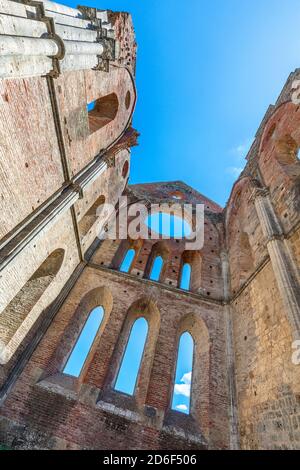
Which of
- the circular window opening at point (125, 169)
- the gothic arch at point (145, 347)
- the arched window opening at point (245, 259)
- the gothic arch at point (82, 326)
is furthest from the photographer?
the circular window opening at point (125, 169)

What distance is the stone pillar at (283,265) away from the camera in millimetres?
4820

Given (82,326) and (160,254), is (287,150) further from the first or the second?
(82,326)

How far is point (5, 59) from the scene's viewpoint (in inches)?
134

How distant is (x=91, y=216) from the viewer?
8.99 meters

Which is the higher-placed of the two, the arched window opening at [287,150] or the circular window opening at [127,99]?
the circular window opening at [127,99]

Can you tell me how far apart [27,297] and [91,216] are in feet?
12.3

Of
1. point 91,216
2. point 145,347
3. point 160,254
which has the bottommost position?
point 145,347

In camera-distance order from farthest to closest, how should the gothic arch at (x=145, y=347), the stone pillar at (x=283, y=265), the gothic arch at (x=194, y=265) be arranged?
1. the gothic arch at (x=194, y=265)
2. the gothic arch at (x=145, y=347)
3. the stone pillar at (x=283, y=265)

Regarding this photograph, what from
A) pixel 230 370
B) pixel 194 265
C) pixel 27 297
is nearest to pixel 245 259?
pixel 194 265

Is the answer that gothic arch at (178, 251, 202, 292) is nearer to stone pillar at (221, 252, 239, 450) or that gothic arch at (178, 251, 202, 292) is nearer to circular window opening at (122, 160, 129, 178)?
stone pillar at (221, 252, 239, 450)

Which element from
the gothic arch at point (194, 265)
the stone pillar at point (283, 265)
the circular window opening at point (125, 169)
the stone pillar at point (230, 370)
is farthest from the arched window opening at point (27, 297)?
the stone pillar at point (283, 265)

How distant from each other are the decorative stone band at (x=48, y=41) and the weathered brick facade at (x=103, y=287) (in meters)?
0.03

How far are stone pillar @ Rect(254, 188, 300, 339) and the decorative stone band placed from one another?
20.1 feet

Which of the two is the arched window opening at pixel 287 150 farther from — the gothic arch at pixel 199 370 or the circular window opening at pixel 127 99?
the circular window opening at pixel 127 99
